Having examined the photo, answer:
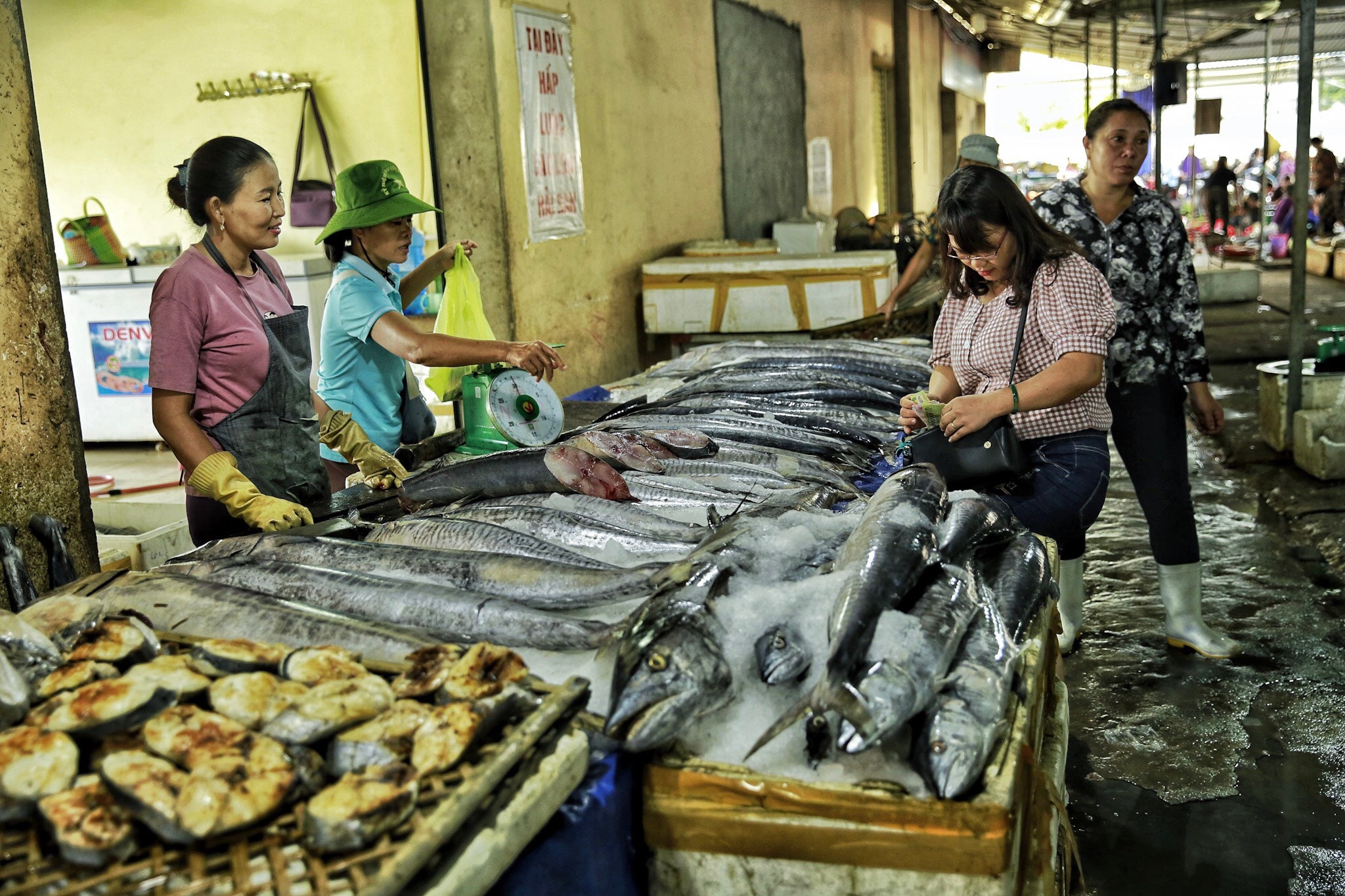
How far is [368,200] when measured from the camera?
13.0 feet

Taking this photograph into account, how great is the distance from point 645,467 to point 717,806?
169cm

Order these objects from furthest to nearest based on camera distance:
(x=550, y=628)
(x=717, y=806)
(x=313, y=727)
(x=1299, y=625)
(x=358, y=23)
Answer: (x=358, y=23) → (x=1299, y=625) → (x=550, y=628) → (x=717, y=806) → (x=313, y=727)

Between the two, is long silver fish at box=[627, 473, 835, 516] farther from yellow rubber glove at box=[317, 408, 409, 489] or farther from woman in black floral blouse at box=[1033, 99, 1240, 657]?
woman in black floral blouse at box=[1033, 99, 1240, 657]

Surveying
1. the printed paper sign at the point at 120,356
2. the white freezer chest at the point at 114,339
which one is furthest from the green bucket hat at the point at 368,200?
the printed paper sign at the point at 120,356

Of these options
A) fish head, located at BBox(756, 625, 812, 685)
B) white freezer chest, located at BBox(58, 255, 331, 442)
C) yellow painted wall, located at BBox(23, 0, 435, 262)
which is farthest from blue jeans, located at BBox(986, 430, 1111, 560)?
white freezer chest, located at BBox(58, 255, 331, 442)

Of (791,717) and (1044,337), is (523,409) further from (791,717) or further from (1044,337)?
(791,717)

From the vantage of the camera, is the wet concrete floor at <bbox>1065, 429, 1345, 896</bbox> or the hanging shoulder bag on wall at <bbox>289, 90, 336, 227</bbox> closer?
the wet concrete floor at <bbox>1065, 429, 1345, 896</bbox>

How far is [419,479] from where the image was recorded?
128 inches

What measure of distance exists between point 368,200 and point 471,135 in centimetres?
289

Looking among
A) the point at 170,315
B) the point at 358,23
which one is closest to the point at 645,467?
the point at 170,315

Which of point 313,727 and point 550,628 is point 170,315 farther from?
point 313,727

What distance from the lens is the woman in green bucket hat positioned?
385 cm

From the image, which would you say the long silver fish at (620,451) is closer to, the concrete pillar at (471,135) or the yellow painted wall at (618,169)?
the concrete pillar at (471,135)

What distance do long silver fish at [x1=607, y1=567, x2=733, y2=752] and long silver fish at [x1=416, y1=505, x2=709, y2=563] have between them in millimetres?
627
